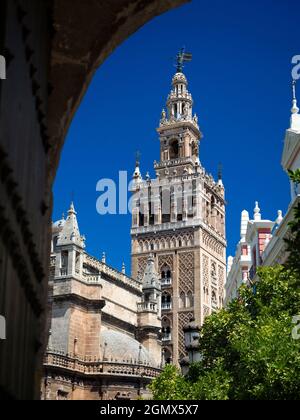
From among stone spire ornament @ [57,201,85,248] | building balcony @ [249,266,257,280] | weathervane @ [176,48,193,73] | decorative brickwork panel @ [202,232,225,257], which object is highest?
weathervane @ [176,48,193,73]

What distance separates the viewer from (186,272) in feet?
227

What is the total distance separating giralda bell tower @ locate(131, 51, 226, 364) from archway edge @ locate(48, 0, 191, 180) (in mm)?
59742

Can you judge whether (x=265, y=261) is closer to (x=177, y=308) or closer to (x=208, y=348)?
(x=208, y=348)

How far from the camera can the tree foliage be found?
1794 cm

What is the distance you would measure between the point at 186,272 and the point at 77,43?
207ft

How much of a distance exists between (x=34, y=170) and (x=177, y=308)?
62.5 m

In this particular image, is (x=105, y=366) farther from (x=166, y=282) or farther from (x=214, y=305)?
(x=214, y=305)

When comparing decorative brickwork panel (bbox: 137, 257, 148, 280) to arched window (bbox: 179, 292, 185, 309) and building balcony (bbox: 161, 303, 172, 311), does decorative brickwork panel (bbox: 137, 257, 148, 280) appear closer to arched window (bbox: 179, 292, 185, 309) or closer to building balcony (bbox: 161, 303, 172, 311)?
building balcony (bbox: 161, 303, 172, 311)

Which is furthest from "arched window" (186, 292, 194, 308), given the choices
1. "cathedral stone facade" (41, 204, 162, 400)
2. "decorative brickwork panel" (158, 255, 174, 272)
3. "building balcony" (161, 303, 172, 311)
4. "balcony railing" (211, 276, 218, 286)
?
"cathedral stone facade" (41, 204, 162, 400)

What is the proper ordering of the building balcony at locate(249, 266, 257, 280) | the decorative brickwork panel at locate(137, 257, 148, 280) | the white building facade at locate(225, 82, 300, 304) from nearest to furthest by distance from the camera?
the white building facade at locate(225, 82, 300, 304) → the building balcony at locate(249, 266, 257, 280) → the decorative brickwork panel at locate(137, 257, 148, 280)

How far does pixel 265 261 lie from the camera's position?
119 ft

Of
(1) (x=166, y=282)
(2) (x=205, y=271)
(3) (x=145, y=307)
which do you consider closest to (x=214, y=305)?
(2) (x=205, y=271)

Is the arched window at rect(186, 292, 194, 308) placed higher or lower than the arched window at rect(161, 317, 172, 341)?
higher
